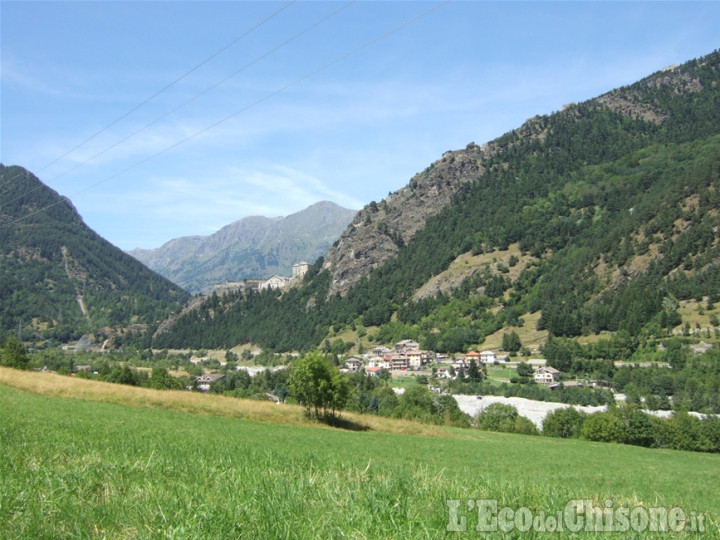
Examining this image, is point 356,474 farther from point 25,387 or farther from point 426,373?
point 426,373

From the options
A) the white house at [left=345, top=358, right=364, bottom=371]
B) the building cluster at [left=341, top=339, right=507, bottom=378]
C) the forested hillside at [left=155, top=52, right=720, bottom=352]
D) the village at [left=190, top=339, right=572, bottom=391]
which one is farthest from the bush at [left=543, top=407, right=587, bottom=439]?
the white house at [left=345, top=358, right=364, bottom=371]

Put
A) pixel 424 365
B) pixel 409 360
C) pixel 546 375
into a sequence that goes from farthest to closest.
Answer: pixel 409 360, pixel 424 365, pixel 546 375

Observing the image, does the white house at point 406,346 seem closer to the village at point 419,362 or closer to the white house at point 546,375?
the village at point 419,362

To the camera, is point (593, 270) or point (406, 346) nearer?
point (593, 270)

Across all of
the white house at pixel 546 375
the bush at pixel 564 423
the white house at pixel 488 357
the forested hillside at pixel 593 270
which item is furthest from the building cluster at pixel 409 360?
the bush at pixel 564 423

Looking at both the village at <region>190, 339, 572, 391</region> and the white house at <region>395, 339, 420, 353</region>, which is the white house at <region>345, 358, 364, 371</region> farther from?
the white house at <region>395, 339, 420, 353</region>

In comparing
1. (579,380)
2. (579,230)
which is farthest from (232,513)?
(579,230)

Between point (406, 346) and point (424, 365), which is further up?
point (406, 346)

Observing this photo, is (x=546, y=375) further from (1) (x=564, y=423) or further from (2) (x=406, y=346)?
Result: (2) (x=406, y=346)

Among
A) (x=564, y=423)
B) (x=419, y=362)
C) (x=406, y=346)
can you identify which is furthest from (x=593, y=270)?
(x=564, y=423)

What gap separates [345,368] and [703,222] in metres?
111

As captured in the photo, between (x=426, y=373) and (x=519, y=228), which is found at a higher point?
(x=519, y=228)

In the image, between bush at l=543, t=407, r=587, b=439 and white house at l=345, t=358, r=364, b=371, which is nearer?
bush at l=543, t=407, r=587, b=439

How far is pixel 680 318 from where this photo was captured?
112 metres
